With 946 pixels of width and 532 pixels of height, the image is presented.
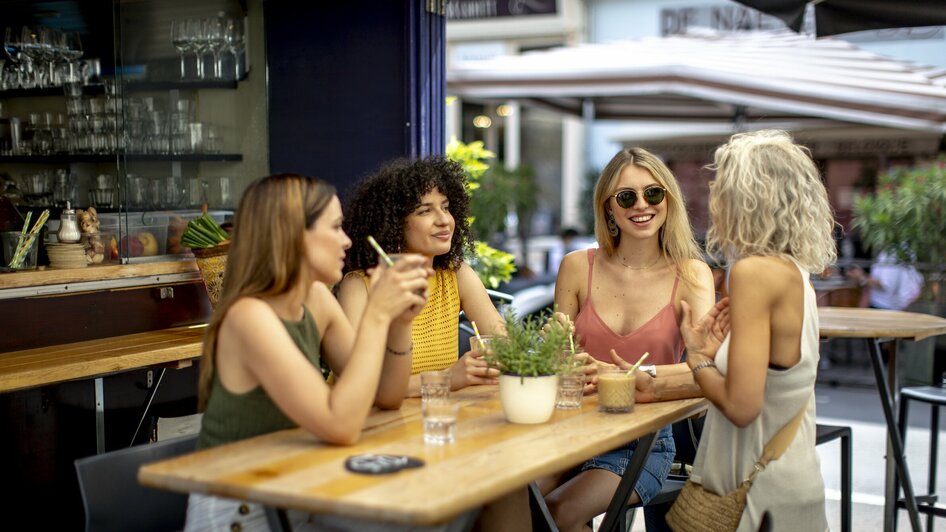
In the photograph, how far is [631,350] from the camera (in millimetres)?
3258

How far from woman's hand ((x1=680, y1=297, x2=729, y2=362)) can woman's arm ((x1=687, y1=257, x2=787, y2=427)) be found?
0.22 m

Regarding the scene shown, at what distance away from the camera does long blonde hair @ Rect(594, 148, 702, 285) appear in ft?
11.0

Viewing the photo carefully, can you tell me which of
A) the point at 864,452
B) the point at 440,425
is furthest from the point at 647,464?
the point at 864,452

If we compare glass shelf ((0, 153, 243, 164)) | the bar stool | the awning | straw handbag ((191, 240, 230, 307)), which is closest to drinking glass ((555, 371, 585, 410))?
straw handbag ((191, 240, 230, 307))

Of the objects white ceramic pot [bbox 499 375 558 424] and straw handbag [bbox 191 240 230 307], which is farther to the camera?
straw handbag [bbox 191 240 230 307]

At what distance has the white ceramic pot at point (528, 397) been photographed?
2457 millimetres

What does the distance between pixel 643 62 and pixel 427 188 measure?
4.71 m

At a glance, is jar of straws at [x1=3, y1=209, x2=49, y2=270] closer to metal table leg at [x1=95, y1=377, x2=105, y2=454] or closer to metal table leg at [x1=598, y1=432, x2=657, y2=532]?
metal table leg at [x1=95, y1=377, x2=105, y2=454]

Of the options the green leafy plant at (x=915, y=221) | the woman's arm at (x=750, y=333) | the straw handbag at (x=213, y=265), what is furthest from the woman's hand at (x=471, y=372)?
the green leafy plant at (x=915, y=221)

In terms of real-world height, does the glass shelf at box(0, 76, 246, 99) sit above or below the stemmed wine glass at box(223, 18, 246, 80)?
below

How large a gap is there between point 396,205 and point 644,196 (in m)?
0.80

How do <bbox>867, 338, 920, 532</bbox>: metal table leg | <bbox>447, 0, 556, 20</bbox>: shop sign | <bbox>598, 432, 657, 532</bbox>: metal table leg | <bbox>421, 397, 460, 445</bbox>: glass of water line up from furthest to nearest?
<bbox>447, 0, 556, 20</bbox>: shop sign < <bbox>867, 338, 920, 532</bbox>: metal table leg < <bbox>598, 432, 657, 532</bbox>: metal table leg < <bbox>421, 397, 460, 445</bbox>: glass of water

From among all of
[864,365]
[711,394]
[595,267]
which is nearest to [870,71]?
[864,365]

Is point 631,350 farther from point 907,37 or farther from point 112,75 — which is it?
point 907,37
